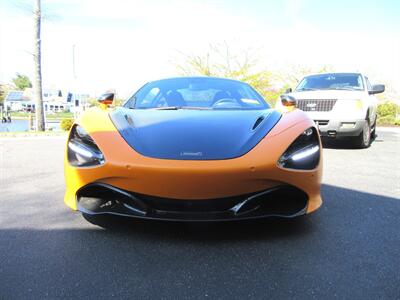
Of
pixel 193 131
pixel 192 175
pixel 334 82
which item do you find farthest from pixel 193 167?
pixel 334 82

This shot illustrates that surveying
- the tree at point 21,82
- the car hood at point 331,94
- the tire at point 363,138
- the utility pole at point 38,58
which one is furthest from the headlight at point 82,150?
the tree at point 21,82

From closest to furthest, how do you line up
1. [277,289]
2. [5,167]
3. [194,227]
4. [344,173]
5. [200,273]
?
Answer: [277,289] < [200,273] < [194,227] < [344,173] < [5,167]

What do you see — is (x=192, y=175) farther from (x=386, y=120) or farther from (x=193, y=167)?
(x=386, y=120)

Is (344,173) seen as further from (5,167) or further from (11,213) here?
(5,167)

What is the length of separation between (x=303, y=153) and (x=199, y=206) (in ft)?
2.50

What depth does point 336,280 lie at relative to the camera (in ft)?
6.19

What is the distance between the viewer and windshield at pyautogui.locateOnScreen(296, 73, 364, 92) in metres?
7.73

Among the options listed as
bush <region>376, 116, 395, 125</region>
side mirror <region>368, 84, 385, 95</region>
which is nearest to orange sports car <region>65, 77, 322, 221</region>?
side mirror <region>368, 84, 385, 95</region>

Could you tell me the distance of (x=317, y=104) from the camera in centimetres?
713

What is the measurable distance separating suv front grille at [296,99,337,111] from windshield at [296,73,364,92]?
0.71 metres

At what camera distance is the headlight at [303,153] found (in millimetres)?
2305

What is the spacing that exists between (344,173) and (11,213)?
377 centimetres

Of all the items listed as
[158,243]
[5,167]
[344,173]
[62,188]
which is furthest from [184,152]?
[5,167]

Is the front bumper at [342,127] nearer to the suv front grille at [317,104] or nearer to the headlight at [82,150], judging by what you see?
the suv front grille at [317,104]
